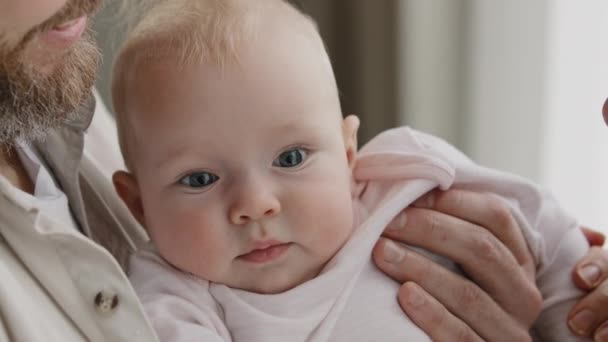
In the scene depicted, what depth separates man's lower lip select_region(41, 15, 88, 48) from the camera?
42.9 inches

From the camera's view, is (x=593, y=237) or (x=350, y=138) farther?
(x=593, y=237)

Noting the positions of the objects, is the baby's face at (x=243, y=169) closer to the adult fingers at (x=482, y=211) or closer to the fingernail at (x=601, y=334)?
the adult fingers at (x=482, y=211)

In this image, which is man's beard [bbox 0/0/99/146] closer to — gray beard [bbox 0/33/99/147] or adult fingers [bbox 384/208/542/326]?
gray beard [bbox 0/33/99/147]

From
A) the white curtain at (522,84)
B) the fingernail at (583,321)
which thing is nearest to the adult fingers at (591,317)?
the fingernail at (583,321)

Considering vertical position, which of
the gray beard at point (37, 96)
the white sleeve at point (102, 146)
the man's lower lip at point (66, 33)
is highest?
the man's lower lip at point (66, 33)

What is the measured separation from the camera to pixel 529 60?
1.76 meters

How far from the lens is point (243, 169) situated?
1.00 m

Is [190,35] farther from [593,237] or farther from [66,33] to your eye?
[593,237]

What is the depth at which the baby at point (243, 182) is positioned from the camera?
0.99 m

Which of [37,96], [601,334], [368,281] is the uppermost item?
[37,96]

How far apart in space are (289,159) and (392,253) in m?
0.18

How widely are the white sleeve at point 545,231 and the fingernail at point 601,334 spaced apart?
0.05 metres

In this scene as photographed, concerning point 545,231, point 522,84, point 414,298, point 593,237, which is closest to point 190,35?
point 414,298

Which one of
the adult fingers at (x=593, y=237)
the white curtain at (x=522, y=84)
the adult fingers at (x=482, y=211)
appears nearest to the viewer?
the adult fingers at (x=482, y=211)
